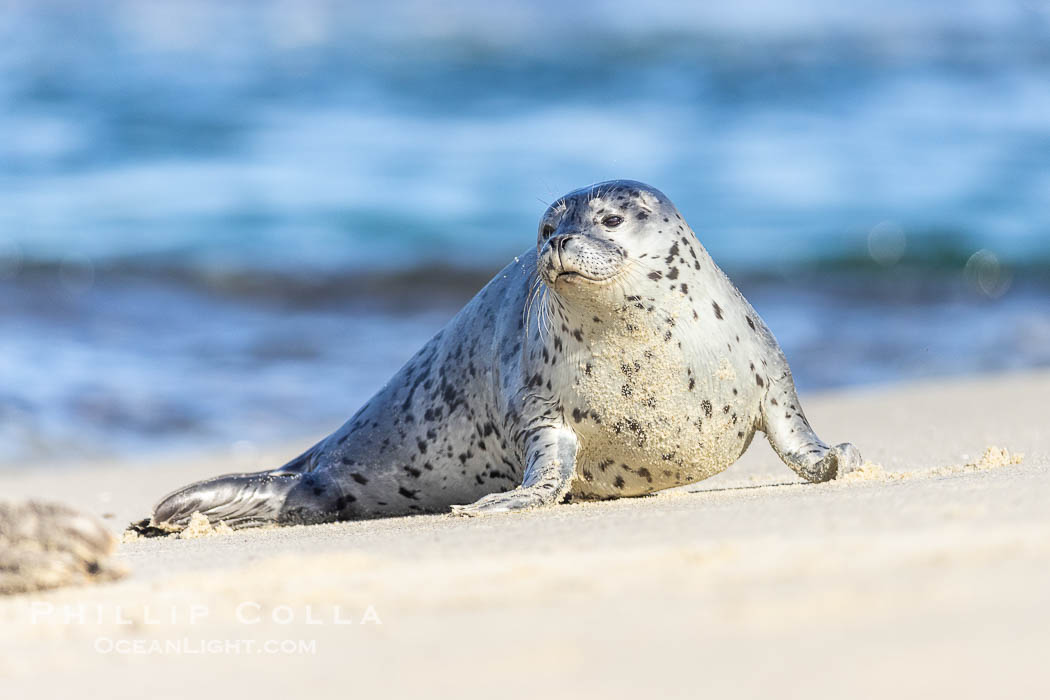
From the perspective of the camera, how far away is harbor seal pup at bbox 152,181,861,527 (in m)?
4.33

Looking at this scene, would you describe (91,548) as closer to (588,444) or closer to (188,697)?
(188,697)

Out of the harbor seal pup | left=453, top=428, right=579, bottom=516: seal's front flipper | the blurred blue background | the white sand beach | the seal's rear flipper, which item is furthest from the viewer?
the blurred blue background

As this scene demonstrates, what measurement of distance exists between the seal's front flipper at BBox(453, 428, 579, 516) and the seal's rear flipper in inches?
42.9

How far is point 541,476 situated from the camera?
14.2ft

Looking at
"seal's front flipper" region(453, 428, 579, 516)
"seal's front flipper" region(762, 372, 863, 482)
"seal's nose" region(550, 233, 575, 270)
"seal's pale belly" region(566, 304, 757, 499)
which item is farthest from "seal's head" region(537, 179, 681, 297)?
"seal's front flipper" region(762, 372, 863, 482)

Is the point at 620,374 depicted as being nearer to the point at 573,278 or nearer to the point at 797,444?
the point at 573,278

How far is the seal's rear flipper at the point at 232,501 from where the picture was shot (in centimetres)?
491

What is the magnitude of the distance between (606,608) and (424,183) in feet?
48.7

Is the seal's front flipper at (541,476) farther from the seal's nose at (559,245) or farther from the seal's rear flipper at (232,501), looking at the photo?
the seal's rear flipper at (232,501)

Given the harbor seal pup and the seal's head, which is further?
the harbor seal pup

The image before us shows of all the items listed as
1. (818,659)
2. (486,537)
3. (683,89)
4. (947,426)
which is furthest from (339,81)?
(818,659)

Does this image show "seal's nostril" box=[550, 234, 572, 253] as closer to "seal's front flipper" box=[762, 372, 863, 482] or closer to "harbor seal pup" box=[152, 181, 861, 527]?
"harbor seal pup" box=[152, 181, 861, 527]

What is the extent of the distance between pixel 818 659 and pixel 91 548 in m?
1.86

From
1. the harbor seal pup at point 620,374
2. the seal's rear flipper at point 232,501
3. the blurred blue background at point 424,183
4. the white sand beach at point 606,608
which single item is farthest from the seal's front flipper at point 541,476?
the blurred blue background at point 424,183
